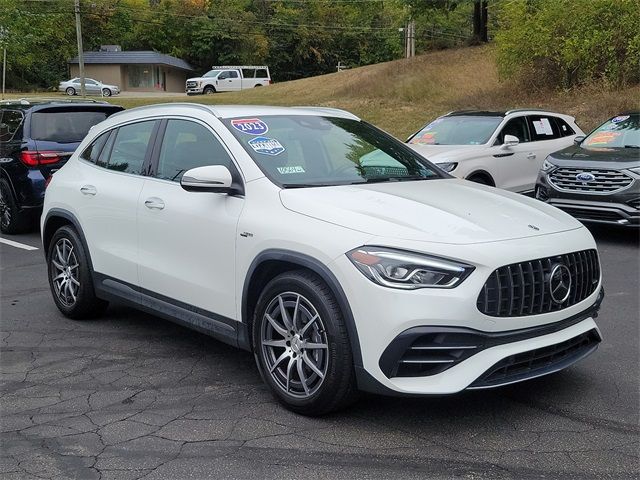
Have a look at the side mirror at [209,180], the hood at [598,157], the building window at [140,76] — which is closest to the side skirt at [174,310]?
the side mirror at [209,180]

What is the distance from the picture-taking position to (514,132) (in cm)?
1105

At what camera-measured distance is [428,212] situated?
3.89 metres

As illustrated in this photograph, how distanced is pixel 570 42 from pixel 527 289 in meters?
18.3

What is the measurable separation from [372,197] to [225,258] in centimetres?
95

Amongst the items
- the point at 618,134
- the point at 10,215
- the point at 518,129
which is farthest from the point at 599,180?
the point at 10,215

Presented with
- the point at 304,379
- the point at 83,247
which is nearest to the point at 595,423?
the point at 304,379

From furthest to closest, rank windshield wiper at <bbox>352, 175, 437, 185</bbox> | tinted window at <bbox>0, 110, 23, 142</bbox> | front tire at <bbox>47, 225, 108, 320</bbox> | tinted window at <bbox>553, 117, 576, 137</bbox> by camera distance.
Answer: tinted window at <bbox>553, 117, 576, 137</bbox> → tinted window at <bbox>0, 110, 23, 142</bbox> → front tire at <bbox>47, 225, 108, 320</bbox> → windshield wiper at <bbox>352, 175, 437, 185</bbox>

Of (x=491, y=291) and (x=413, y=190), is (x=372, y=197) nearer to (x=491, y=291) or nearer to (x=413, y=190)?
(x=413, y=190)

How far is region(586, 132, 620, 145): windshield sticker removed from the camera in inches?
382

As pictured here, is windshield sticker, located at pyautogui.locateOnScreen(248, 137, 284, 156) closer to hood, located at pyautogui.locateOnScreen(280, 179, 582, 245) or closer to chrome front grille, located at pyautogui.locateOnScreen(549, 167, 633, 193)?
hood, located at pyautogui.locateOnScreen(280, 179, 582, 245)

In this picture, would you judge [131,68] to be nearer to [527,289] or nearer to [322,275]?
[322,275]

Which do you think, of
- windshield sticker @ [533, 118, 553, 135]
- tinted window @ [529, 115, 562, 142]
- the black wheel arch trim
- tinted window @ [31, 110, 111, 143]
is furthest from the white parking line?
windshield sticker @ [533, 118, 553, 135]

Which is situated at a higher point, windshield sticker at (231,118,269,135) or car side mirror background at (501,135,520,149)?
windshield sticker at (231,118,269,135)

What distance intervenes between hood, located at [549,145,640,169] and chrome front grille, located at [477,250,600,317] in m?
5.29
